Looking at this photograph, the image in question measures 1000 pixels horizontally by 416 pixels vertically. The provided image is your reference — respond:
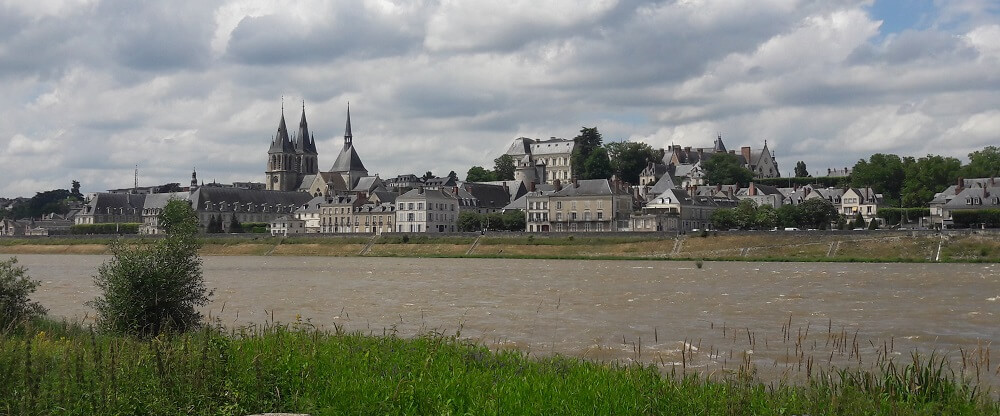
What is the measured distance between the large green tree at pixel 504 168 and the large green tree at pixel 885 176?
172ft

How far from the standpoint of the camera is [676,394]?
29.8 feet

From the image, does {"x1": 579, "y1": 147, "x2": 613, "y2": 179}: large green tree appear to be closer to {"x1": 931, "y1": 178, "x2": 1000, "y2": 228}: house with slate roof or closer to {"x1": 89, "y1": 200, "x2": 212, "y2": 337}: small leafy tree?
{"x1": 931, "y1": 178, "x2": 1000, "y2": 228}: house with slate roof

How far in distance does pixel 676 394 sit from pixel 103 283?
10226 mm

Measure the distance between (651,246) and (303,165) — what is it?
10094 cm

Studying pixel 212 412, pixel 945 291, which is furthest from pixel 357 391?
pixel 945 291

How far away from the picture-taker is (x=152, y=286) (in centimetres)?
1488

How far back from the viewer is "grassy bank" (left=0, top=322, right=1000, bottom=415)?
8.38m

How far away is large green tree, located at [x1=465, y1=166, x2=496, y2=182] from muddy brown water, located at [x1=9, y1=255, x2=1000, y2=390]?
97706 millimetres

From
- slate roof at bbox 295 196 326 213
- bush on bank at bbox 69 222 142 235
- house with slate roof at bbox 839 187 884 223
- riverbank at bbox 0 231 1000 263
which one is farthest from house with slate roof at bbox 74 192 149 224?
house with slate roof at bbox 839 187 884 223

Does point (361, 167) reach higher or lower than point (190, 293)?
higher

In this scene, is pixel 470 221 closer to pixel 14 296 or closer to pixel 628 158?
pixel 628 158

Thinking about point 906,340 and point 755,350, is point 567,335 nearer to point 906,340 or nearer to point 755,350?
point 755,350

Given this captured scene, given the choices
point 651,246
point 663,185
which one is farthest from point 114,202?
point 651,246

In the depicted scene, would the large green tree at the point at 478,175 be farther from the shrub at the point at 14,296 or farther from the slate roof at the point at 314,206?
the shrub at the point at 14,296
